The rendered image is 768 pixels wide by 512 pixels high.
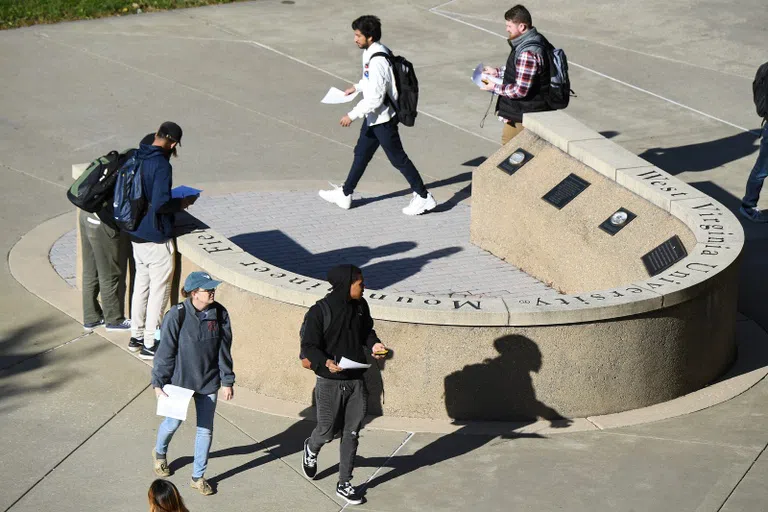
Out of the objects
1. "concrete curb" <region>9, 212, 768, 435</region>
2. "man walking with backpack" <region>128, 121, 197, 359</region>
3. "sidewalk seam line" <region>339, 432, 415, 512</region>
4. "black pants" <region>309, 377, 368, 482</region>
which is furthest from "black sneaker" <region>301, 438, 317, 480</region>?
"man walking with backpack" <region>128, 121, 197, 359</region>

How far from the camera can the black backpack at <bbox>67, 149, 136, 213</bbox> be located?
8.66 metres

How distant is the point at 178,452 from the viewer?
7.80 m

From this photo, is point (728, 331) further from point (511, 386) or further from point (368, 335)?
point (368, 335)

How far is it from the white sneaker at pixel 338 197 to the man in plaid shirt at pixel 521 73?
1665mm

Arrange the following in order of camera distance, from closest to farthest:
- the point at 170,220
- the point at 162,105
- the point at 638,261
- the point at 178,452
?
the point at 178,452 < the point at 170,220 < the point at 638,261 < the point at 162,105

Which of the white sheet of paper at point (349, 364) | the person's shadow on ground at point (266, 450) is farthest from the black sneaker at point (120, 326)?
the white sheet of paper at point (349, 364)

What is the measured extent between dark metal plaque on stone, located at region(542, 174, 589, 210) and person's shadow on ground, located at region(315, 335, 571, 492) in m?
2.75

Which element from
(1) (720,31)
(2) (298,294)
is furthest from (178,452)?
(1) (720,31)

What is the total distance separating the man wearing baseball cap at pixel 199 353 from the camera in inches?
277

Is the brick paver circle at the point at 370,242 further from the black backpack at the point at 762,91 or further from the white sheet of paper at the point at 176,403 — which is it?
the white sheet of paper at the point at 176,403

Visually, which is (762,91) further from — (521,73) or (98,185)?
(98,185)

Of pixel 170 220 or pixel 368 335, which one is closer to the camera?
pixel 368 335

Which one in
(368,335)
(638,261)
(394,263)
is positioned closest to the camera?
(368,335)

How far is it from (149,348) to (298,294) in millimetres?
1460
